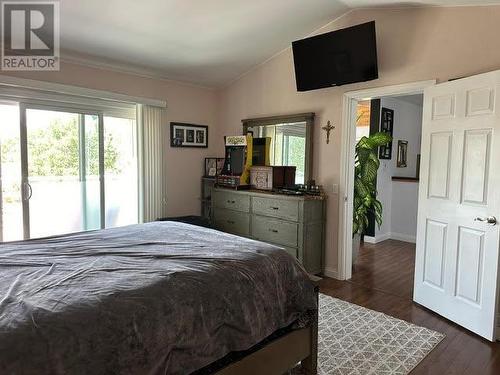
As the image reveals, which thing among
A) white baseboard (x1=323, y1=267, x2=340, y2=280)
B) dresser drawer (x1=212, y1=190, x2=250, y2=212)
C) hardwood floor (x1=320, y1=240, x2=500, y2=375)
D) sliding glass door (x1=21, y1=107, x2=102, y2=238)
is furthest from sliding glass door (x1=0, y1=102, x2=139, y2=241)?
Answer: hardwood floor (x1=320, y1=240, x2=500, y2=375)

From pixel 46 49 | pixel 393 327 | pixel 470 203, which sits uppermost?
Answer: pixel 46 49

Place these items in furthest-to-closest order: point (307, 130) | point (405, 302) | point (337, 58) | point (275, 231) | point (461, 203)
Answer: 1. point (307, 130)
2. point (275, 231)
3. point (337, 58)
4. point (405, 302)
5. point (461, 203)

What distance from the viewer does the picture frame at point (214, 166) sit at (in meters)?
4.94

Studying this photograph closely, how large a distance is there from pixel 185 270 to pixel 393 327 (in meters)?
1.97

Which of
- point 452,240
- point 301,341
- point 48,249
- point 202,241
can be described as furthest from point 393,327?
point 48,249

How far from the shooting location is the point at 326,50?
3516mm

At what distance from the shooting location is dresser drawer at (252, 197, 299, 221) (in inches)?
148

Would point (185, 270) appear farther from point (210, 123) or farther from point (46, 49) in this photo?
point (210, 123)

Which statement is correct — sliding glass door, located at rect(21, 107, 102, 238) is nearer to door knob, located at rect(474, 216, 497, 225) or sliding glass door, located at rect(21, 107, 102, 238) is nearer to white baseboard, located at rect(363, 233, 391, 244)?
door knob, located at rect(474, 216, 497, 225)

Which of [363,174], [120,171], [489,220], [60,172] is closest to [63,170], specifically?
[60,172]

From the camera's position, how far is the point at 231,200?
4461 millimetres

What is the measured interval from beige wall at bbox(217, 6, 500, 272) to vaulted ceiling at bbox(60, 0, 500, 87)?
0.47 feet

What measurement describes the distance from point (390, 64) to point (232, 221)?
2538 mm

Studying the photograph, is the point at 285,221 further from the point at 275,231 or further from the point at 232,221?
the point at 232,221
